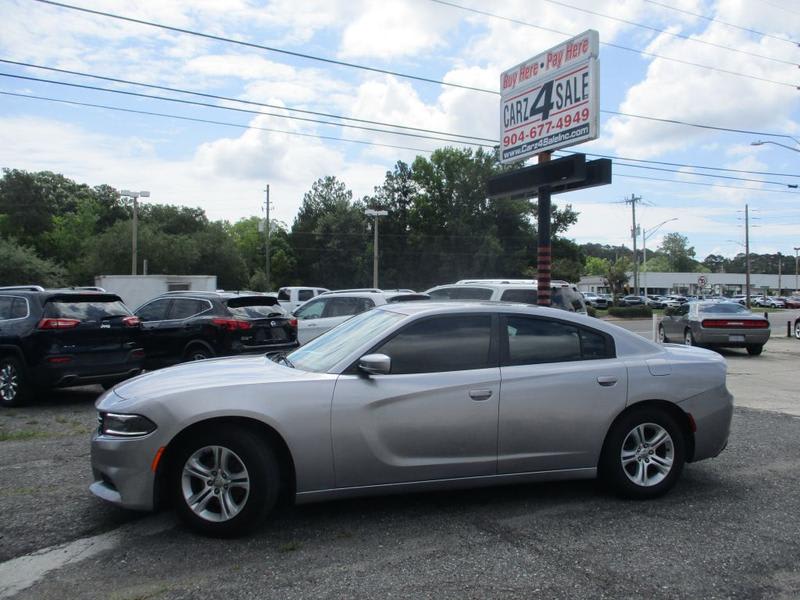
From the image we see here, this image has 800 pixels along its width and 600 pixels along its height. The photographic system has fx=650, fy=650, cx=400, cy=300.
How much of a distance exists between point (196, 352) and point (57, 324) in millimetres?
2622

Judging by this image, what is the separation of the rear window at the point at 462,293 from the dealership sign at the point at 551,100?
4223 millimetres

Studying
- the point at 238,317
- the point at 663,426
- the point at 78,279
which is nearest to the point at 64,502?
the point at 663,426

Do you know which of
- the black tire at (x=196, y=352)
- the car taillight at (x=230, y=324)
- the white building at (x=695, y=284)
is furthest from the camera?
the white building at (x=695, y=284)

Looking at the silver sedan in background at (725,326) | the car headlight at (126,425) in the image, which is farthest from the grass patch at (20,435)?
the silver sedan in background at (725,326)

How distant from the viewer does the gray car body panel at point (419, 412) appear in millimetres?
4137

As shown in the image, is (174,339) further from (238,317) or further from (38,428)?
(38,428)

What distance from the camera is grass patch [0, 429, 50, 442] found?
7.02m

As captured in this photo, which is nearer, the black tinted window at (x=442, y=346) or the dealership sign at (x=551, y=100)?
the black tinted window at (x=442, y=346)

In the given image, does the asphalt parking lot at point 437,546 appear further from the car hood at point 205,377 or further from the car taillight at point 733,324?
the car taillight at point 733,324

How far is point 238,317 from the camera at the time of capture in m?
11.2

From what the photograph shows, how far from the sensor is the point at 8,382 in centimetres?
913

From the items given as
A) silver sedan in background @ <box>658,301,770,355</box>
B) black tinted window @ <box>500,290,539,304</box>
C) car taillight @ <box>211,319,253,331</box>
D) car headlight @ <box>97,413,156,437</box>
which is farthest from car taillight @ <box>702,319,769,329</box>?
car headlight @ <box>97,413,156,437</box>

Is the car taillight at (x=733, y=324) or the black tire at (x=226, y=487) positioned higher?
the car taillight at (x=733, y=324)

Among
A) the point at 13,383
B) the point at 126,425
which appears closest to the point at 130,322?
the point at 13,383
